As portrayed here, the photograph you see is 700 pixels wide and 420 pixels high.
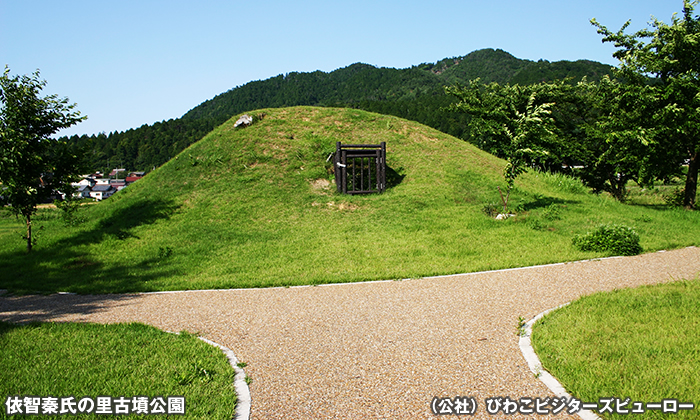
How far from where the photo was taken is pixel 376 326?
6.67 metres

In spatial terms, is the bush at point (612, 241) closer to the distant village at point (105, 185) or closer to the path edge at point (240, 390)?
the path edge at point (240, 390)

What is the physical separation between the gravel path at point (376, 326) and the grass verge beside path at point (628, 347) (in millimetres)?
454

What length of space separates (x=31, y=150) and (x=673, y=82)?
24298mm

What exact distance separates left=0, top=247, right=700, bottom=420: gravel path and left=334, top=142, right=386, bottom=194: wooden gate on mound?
10308mm

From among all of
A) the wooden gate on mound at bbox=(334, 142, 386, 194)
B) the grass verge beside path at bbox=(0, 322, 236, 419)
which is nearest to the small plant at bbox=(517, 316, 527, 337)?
the grass verge beside path at bbox=(0, 322, 236, 419)

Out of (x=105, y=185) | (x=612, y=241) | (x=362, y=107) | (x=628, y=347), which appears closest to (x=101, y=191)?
(x=105, y=185)

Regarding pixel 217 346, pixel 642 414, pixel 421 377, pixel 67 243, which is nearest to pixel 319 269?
pixel 217 346

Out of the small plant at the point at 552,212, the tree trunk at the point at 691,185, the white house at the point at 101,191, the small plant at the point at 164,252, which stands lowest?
the white house at the point at 101,191

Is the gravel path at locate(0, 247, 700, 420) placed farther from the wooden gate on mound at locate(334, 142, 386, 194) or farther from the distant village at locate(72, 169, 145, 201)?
the distant village at locate(72, 169, 145, 201)

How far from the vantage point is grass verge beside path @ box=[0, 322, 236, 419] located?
4.42 meters

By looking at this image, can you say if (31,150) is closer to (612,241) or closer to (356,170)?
(356,170)

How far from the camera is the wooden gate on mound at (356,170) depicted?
19.3 metres

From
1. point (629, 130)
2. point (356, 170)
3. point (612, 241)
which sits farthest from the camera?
point (356, 170)

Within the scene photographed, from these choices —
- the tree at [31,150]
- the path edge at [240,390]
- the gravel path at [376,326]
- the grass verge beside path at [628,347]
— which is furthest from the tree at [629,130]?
the tree at [31,150]
